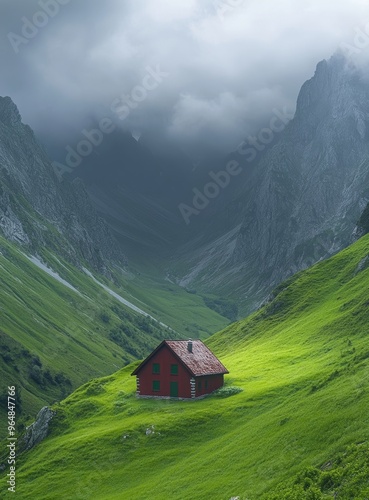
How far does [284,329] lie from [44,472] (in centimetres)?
5757

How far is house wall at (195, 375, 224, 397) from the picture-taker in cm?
7656

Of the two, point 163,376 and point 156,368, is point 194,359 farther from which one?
point 156,368

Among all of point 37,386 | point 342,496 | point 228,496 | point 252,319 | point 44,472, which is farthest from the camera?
point 37,386

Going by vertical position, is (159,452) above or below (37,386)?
below

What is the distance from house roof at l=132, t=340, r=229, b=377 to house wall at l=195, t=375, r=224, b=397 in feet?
2.00

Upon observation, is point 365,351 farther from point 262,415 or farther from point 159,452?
point 159,452

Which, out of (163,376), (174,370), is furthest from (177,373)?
(163,376)

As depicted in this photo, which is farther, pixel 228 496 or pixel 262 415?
pixel 262 415

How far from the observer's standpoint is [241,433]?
5491cm

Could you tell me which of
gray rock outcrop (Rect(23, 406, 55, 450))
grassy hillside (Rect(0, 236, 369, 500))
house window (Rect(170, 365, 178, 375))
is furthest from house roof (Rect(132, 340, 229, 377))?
gray rock outcrop (Rect(23, 406, 55, 450))

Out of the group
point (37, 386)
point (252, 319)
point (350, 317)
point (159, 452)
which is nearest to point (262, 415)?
point (159, 452)

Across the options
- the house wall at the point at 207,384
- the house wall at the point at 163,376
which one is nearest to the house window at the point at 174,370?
the house wall at the point at 163,376

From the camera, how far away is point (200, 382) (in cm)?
7688

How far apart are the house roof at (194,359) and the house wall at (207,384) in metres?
0.61
